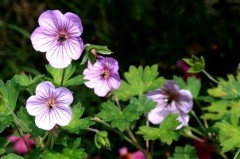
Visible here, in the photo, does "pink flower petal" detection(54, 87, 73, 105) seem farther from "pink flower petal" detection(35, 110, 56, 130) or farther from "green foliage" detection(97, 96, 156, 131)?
"green foliage" detection(97, 96, 156, 131)

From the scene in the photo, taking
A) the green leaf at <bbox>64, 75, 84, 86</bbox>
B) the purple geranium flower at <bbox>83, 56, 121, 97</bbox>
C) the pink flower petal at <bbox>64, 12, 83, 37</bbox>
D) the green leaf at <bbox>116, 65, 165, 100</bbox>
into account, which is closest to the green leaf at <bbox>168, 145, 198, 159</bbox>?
the green leaf at <bbox>116, 65, 165, 100</bbox>

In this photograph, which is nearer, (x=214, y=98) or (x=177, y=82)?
(x=177, y=82)

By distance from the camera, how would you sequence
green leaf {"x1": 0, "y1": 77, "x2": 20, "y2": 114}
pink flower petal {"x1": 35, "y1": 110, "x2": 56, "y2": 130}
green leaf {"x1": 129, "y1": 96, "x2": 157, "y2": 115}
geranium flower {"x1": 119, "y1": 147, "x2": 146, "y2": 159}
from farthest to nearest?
geranium flower {"x1": 119, "y1": 147, "x2": 146, "y2": 159} → green leaf {"x1": 129, "y1": 96, "x2": 157, "y2": 115} → green leaf {"x1": 0, "y1": 77, "x2": 20, "y2": 114} → pink flower petal {"x1": 35, "y1": 110, "x2": 56, "y2": 130}

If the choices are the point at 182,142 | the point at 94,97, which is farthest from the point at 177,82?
the point at 94,97

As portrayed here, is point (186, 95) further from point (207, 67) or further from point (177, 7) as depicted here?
point (177, 7)

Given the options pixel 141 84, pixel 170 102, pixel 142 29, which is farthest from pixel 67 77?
pixel 142 29

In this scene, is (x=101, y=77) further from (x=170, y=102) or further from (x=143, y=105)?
(x=170, y=102)

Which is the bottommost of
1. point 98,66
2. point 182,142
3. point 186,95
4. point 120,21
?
point 182,142
